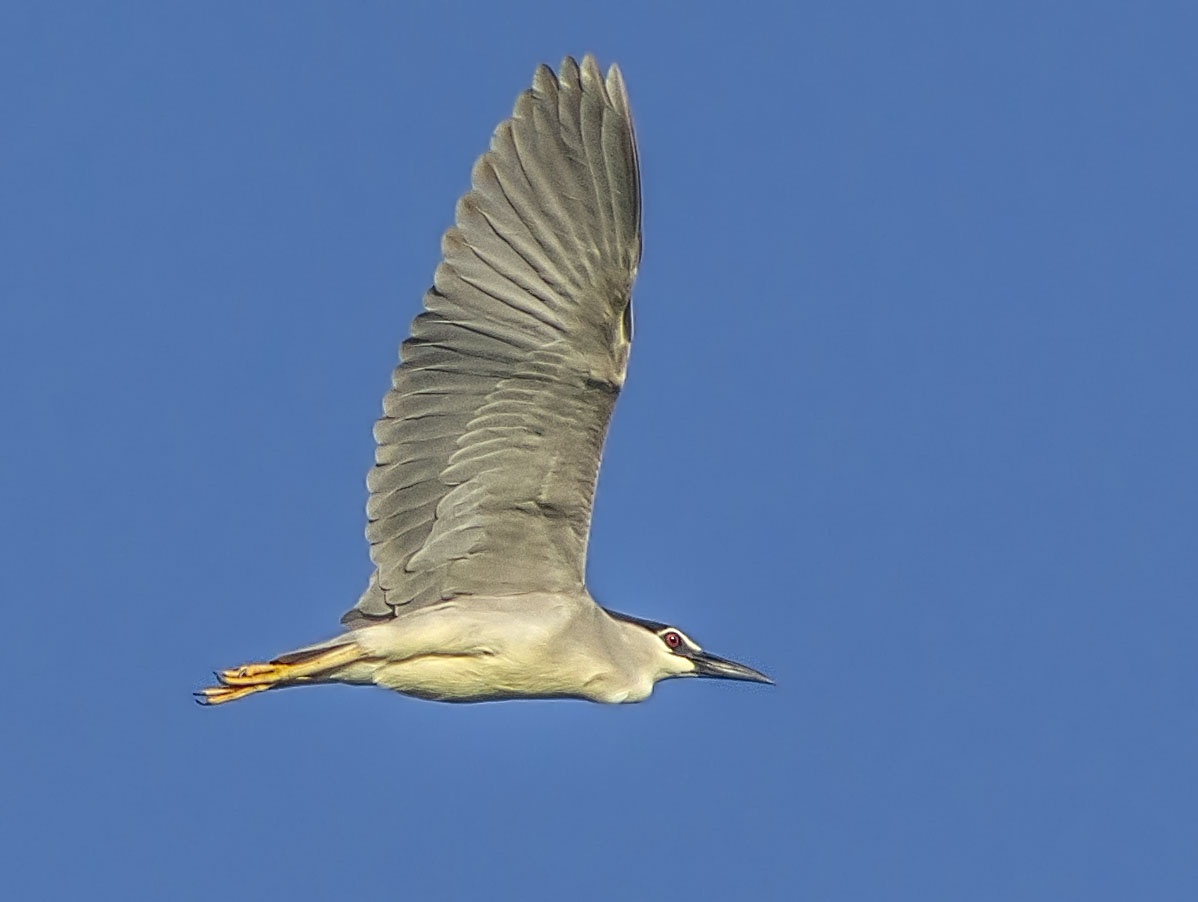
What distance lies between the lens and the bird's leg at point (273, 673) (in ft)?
35.8

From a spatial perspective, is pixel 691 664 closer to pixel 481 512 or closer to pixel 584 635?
pixel 584 635

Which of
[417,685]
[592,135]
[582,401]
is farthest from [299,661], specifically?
[592,135]

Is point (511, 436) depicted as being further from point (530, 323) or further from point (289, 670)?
point (289, 670)

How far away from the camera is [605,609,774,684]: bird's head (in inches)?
464

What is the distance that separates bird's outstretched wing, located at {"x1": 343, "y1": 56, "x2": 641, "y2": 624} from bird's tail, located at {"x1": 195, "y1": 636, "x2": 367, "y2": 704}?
91cm

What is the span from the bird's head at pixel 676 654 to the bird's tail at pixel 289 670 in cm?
168

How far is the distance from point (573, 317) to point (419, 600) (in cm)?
198

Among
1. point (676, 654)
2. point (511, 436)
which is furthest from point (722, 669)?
point (511, 436)

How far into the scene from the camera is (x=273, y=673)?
10.9m

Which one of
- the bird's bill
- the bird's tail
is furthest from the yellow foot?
the bird's bill

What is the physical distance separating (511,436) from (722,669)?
8.55 feet

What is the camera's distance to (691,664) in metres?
12.0

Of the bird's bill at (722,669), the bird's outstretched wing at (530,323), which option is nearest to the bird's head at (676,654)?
the bird's bill at (722,669)

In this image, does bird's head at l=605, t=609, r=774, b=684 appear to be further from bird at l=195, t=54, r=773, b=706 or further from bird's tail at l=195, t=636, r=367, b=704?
bird's tail at l=195, t=636, r=367, b=704
